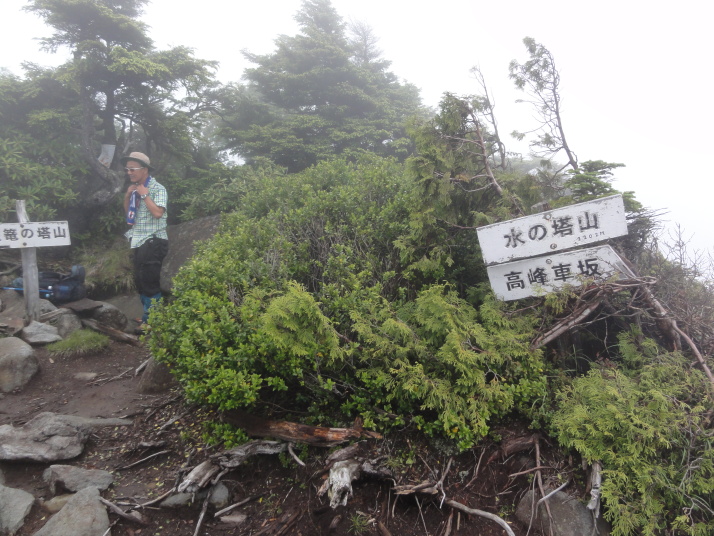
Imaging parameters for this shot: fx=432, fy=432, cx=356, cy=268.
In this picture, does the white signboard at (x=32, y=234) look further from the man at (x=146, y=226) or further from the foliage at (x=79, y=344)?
the foliage at (x=79, y=344)

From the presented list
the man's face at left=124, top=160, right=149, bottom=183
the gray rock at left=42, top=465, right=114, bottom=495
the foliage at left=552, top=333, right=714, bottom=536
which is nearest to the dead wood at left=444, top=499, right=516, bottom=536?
the foliage at left=552, top=333, right=714, bottom=536

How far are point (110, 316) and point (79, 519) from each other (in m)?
4.88

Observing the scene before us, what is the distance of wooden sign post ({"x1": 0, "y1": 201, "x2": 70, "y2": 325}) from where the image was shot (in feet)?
20.1

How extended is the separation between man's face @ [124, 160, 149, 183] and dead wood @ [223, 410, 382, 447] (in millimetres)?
4385

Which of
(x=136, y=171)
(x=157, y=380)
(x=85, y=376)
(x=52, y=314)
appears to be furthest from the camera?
(x=52, y=314)

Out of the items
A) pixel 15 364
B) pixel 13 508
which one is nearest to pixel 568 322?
pixel 13 508

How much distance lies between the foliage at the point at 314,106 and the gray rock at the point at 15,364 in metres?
6.64

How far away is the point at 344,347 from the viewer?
3.18 m

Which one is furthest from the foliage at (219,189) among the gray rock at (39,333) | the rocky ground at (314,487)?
the rocky ground at (314,487)

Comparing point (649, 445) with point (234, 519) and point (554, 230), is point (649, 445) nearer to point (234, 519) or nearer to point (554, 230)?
point (554, 230)

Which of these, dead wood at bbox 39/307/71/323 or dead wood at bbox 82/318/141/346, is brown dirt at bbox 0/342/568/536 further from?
dead wood at bbox 39/307/71/323

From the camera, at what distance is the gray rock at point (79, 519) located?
2.92 m

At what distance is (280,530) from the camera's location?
292cm

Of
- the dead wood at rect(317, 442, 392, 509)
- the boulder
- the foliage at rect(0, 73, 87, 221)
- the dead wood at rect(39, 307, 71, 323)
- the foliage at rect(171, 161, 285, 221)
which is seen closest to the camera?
the dead wood at rect(317, 442, 392, 509)
